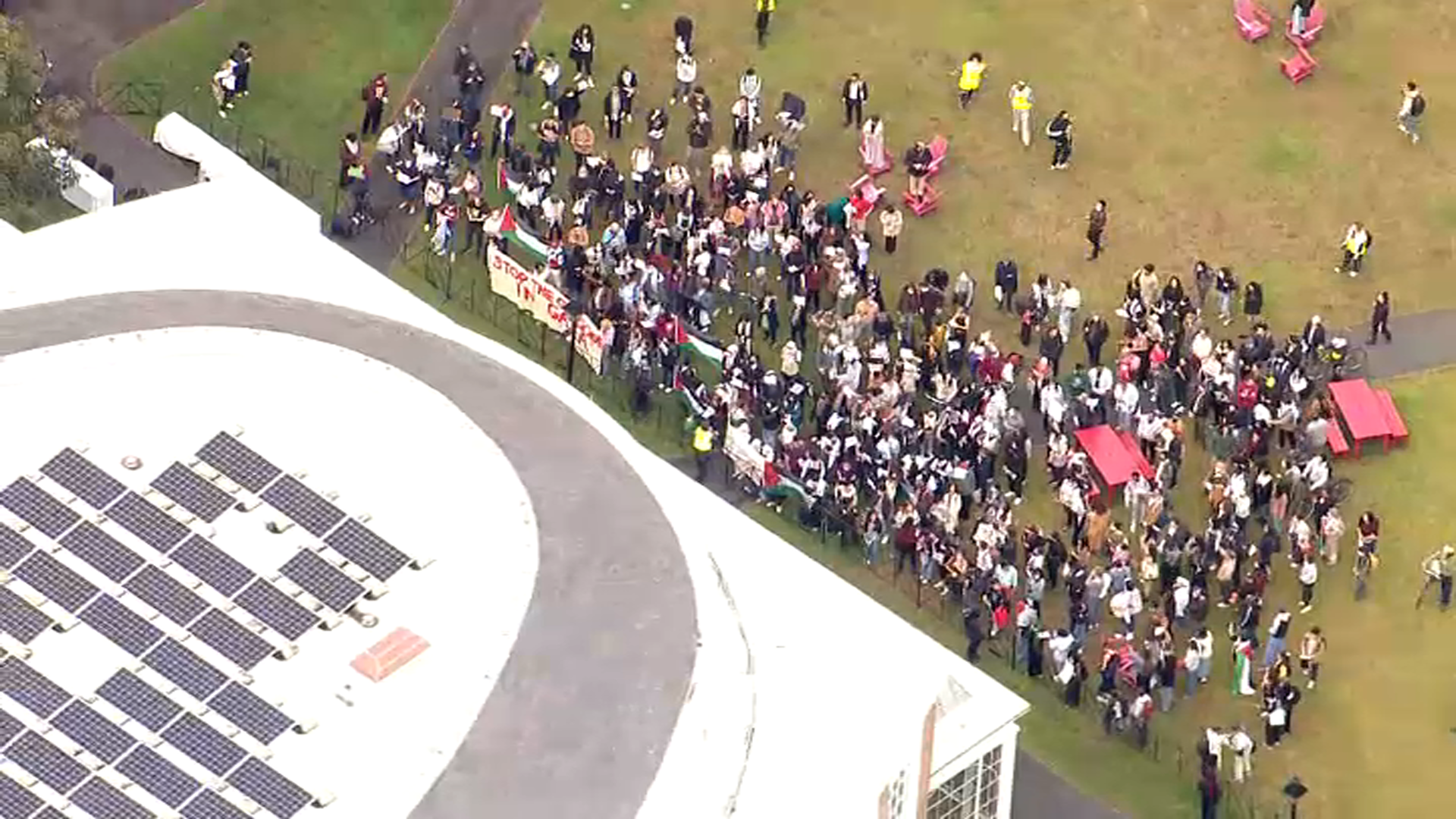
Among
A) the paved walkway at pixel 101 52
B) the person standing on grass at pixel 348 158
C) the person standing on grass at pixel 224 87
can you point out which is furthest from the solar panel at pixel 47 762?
the person standing on grass at pixel 224 87

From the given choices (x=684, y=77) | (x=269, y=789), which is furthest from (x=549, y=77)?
(x=269, y=789)

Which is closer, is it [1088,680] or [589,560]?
[589,560]

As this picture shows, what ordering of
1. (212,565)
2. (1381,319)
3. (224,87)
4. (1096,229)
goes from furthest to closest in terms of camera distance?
(224,87) < (1096,229) < (1381,319) < (212,565)

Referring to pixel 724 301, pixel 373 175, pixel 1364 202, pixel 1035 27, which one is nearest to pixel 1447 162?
pixel 1364 202

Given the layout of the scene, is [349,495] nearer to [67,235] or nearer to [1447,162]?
[67,235]

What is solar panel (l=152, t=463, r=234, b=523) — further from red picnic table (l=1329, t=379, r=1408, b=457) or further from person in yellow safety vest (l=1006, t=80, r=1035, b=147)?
person in yellow safety vest (l=1006, t=80, r=1035, b=147)

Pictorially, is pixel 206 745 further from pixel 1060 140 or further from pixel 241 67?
pixel 1060 140
